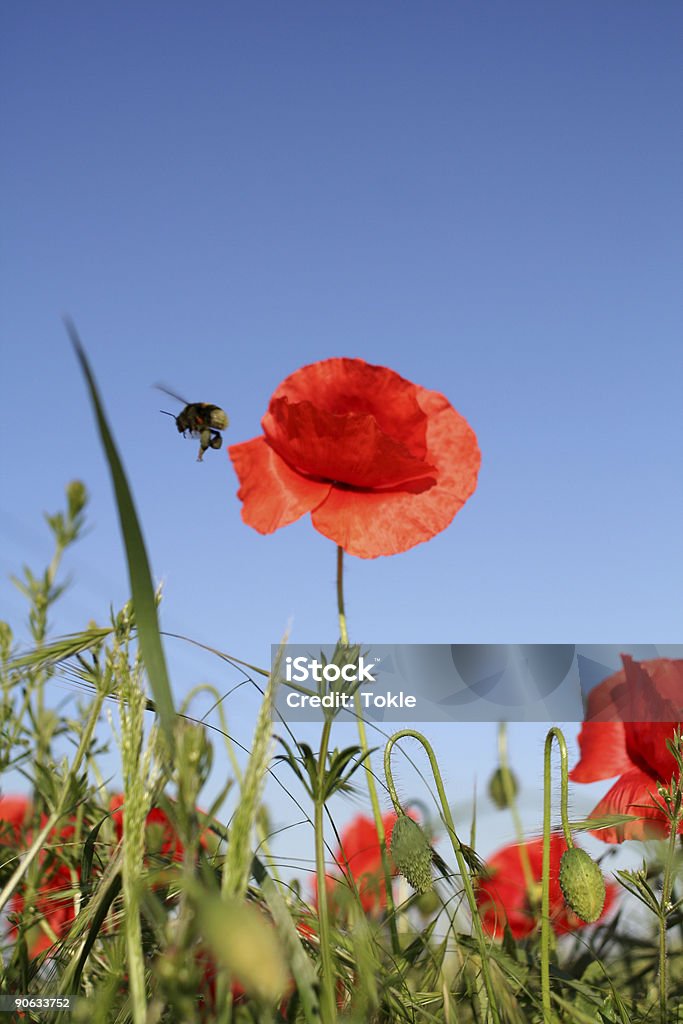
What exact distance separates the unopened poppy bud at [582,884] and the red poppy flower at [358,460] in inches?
20.8

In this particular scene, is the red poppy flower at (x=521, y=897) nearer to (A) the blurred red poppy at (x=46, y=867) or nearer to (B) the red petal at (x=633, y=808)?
(B) the red petal at (x=633, y=808)

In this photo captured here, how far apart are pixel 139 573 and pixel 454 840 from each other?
51 cm

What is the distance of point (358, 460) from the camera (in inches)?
55.1

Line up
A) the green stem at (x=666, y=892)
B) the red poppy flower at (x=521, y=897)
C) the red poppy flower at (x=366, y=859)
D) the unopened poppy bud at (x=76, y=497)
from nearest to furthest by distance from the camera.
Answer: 1. the green stem at (x=666, y=892)
2. the red poppy flower at (x=366, y=859)
3. the red poppy flower at (x=521, y=897)
4. the unopened poppy bud at (x=76, y=497)

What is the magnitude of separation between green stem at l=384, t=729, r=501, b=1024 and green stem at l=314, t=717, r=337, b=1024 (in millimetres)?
176

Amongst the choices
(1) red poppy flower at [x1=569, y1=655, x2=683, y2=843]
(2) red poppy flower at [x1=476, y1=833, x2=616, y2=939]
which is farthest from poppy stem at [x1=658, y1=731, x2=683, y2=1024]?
(1) red poppy flower at [x1=569, y1=655, x2=683, y2=843]

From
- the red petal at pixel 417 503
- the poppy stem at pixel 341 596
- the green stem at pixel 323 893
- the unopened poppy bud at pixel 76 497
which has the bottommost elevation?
the green stem at pixel 323 893

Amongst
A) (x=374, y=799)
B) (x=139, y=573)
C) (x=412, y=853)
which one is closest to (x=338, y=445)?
(x=374, y=799)

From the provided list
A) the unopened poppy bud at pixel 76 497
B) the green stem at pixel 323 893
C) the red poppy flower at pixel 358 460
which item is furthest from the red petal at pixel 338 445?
the green stem at pixel 323 893

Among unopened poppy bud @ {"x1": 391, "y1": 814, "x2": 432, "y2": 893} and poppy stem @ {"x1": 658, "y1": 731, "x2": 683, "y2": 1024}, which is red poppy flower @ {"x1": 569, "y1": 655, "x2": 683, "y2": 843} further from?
unopened poppy bud @ {"x1": 391, "y1": 814, "x2": 432, "y2": 893}

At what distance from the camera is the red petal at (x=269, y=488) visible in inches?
53.9

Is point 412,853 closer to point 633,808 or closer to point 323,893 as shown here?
point 323,893

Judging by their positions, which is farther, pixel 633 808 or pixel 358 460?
pixel 358 460

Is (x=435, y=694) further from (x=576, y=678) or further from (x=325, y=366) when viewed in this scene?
(x=325, y=366)
